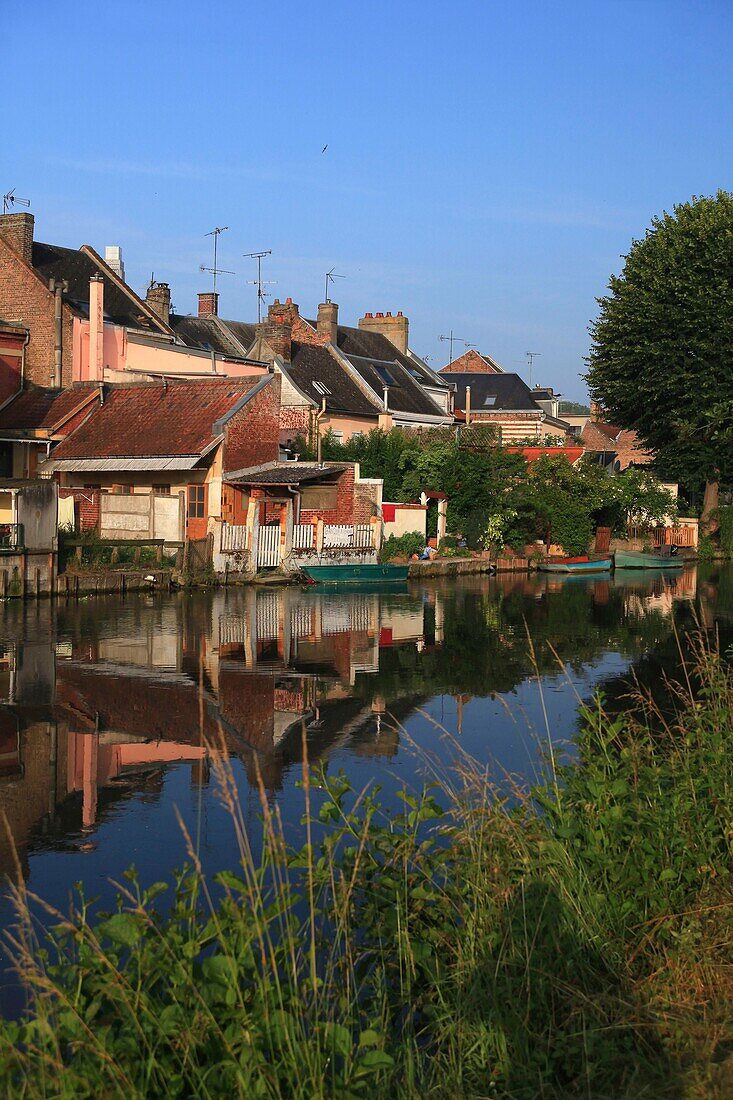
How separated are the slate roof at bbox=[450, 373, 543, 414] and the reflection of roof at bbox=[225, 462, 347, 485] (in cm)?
3481

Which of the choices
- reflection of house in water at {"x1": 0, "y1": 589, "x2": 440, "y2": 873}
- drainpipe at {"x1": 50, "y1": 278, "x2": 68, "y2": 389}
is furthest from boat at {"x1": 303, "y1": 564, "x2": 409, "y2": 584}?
drainpipe at {"x1": 50, "y1": 278, "x2": 68, "y2": 389}

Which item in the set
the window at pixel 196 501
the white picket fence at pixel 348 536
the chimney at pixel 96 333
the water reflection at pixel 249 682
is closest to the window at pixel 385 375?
the chimney at pixel 96 333

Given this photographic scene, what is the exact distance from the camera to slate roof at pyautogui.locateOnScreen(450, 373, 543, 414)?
69.3m

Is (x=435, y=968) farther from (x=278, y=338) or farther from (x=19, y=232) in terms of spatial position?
(x=278, y=338)

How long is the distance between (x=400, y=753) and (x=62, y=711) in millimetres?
4203

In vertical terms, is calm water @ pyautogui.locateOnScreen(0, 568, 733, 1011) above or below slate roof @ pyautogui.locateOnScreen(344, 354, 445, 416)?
below

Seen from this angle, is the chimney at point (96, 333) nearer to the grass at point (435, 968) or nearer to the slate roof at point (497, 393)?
the slate roof at point (497, 393)

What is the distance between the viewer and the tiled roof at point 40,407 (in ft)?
121

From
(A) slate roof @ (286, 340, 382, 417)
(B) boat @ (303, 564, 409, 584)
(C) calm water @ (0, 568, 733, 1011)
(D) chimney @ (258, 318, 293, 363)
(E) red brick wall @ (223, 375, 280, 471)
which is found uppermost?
(D) chimney @ (258, 318, 293, 363)

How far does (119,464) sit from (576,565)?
18.1 metres

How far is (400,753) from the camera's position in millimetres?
11781

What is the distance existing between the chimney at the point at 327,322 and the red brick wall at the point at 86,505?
76.6 feet

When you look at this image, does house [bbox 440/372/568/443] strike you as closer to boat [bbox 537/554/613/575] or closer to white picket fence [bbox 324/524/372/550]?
boat [bbox 537/554/613/575]

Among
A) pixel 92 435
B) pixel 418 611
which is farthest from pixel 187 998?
pixel 92 435
